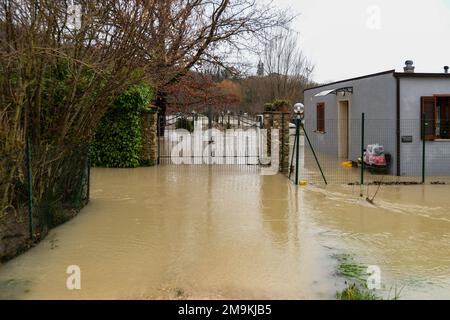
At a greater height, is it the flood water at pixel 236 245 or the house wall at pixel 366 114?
the house wall at pixel 366 114

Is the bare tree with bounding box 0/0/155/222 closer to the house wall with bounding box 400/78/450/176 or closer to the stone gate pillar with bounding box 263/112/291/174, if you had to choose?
the stone gate pillar with bounding box 263/112/291/174

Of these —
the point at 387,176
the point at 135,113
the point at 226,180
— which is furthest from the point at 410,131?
the point at 135,113

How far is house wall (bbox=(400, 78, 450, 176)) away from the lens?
13.9m

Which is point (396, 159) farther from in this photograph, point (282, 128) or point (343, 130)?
point (343, 130)

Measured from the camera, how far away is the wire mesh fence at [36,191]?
20.4ft

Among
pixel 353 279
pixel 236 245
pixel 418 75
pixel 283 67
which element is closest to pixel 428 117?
pixel 418 75

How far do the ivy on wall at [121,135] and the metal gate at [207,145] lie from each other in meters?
1.19

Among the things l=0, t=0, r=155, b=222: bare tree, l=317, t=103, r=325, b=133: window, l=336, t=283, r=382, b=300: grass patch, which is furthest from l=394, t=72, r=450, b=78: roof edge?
l=336, t=283, r=382, b=300: grass patch

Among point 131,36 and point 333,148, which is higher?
point 131,36

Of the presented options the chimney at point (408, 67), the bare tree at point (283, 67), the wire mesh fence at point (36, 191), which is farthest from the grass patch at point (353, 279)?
the bare tree at point (283, 67)

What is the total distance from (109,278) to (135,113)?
10424mm

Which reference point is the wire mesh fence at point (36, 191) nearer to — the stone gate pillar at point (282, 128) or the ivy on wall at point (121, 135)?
the ivy on wall at point (121, 135)
